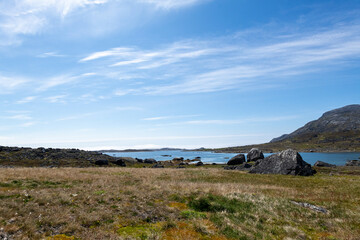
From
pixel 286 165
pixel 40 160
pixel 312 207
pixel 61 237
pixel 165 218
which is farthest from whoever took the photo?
pixel 40 160

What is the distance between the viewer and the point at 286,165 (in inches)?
1763

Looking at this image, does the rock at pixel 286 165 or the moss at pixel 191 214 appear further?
the rock at pixel 286 165

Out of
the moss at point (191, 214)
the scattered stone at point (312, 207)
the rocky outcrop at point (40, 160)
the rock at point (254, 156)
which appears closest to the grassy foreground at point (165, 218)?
the moss at point (191, 214)

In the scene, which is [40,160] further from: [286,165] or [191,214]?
[191,214]

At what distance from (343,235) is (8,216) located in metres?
16.7

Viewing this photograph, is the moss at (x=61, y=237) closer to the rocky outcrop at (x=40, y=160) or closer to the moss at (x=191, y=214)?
the moss at (x=191, y=214)

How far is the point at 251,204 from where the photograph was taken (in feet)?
52.9

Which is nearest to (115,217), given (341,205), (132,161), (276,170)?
(341,205)

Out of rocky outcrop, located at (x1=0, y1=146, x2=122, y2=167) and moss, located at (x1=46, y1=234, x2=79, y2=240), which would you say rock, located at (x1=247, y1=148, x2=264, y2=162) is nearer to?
rocky outcrop, located at (x1=0, y1=146, x2=122, y2=167)

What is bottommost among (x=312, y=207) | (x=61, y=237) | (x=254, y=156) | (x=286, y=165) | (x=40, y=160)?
(x=254, y=156)

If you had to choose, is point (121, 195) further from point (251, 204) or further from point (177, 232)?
point (251, 204)

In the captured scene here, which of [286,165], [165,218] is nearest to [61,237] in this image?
[165,218]

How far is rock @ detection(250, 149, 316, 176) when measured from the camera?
4322 centimetres

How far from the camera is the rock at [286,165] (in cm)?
4322
